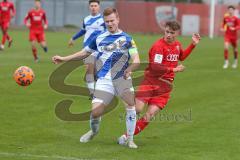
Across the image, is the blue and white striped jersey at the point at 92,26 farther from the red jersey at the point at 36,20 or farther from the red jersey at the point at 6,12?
the red jersey at the point at 6,12

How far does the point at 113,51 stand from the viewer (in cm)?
1001

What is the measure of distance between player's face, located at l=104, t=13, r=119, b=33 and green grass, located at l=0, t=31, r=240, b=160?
1862 millimetres

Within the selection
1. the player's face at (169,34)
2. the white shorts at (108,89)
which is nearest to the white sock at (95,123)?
the white shorts at (108,89)

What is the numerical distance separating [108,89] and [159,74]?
0.98 meters

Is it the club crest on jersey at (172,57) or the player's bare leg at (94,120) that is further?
the club crest on jersey at (172,57)

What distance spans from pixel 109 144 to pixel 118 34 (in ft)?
5.87

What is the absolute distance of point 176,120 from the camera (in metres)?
12.7

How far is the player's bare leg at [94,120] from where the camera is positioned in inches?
390

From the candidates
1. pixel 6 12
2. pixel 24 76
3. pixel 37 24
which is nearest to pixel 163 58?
pixel 24 76

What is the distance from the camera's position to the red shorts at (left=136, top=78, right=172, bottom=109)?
1037cm

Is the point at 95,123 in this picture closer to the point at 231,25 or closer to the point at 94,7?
the point at 94,7

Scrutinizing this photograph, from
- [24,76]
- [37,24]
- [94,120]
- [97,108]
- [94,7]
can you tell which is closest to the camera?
[97,108]

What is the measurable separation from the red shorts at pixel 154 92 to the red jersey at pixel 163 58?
0.38ft

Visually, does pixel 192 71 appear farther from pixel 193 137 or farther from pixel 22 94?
pixel 193 137
